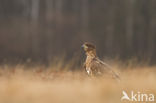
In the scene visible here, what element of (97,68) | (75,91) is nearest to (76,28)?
(97,68)

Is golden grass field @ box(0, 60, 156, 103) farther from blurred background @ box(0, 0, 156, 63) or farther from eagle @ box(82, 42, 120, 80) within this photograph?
blurred background @ box(0, 0, 156, 63)

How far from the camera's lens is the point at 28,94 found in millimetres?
7090

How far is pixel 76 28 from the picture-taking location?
40.6 metres

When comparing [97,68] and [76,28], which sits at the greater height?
[76,28]

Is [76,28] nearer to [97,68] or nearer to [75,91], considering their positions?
[97,68]

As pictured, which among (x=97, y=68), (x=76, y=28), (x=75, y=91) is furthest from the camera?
(x=76, y=28)

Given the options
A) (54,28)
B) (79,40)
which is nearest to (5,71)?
(79,40)

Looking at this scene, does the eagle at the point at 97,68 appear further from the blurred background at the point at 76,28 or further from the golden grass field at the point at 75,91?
the blurred background at the point at 76,28

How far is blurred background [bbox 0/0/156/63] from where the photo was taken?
3328 centimetres

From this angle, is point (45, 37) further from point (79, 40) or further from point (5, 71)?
point (5, 71)

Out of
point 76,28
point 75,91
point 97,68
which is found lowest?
point 75,91

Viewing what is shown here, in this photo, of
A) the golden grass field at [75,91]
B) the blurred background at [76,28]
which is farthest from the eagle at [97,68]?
the blurred background at [76,28]

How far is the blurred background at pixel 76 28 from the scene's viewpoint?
33281 mm

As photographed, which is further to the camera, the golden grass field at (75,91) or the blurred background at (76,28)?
the blurred background at (76,28)
